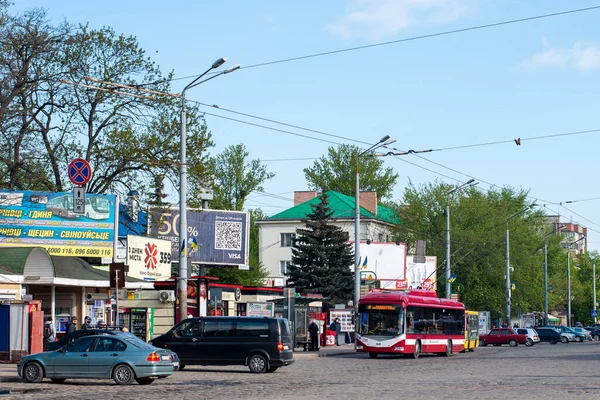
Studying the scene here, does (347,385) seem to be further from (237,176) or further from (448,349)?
(237,176)

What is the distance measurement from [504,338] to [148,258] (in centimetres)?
3027

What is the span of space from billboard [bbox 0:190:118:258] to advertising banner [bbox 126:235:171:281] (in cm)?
320

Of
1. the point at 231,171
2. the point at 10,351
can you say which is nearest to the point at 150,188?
the point at 10,351

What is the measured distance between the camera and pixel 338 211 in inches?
3679

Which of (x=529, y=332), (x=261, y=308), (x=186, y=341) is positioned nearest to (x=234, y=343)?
(x=186, y=341)

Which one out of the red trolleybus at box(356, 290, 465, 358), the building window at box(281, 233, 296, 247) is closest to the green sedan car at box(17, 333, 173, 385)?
the red trolleybus at box(356, 290, 465, 358)

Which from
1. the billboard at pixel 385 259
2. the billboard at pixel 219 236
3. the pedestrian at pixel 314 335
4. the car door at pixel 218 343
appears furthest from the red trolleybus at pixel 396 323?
the billboard at pixel 385 259

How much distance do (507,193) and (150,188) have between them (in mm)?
56652

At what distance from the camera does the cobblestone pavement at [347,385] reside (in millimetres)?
19578

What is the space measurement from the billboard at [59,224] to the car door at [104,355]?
63.5ft

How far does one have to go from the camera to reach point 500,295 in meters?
81.9

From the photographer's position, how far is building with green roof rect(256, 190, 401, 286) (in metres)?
91.9

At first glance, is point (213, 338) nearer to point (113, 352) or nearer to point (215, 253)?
point (113, 352)

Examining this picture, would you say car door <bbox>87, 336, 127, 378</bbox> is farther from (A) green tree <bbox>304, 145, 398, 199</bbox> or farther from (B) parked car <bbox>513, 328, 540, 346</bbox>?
(A) green tree <bbox>304, 145, 398, 199</bbox>
